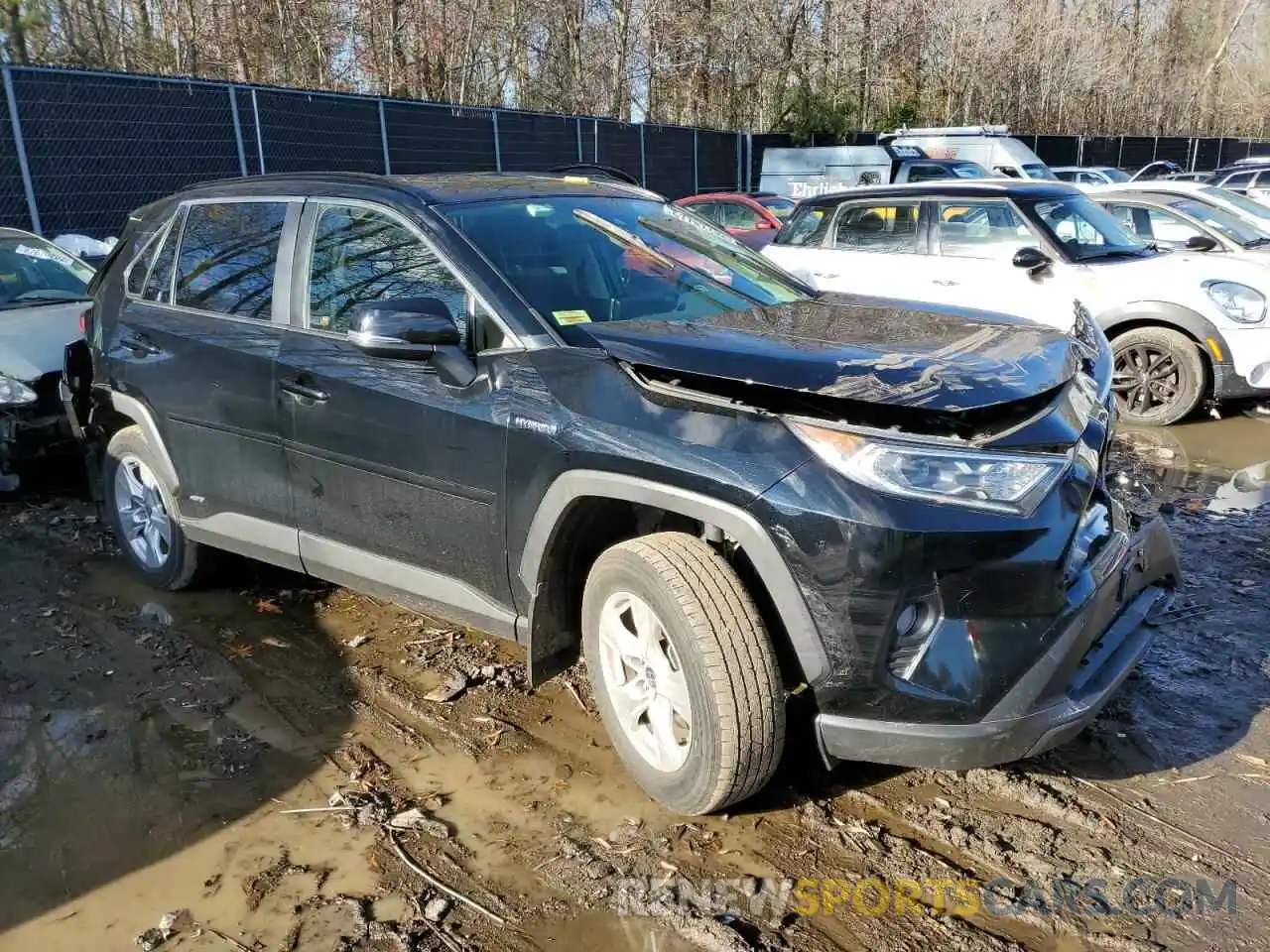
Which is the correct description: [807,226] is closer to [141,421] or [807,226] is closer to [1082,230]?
[1082,230]

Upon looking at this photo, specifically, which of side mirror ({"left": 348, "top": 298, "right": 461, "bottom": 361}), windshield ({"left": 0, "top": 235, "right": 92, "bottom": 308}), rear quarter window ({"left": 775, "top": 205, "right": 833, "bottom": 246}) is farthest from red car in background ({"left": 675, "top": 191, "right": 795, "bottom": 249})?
side mirror ({"left": 348, "top": 298, "right": 461, "bottom": 361})

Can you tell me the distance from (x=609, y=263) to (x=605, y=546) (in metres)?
1.05

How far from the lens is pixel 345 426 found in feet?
11.4

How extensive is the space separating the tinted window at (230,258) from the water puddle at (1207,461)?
4762 mm

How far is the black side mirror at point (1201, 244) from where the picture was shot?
23.8ft

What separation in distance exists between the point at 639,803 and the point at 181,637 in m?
2.34

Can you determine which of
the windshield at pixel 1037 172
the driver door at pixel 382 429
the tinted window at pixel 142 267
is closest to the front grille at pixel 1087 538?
the driver door at pixel 382 429

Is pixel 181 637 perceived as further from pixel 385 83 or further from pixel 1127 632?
pixel 385 83

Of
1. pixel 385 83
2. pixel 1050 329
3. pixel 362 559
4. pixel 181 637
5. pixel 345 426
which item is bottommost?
pixel 181 637

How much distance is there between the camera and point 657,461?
2.67 m

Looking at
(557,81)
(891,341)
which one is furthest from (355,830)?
(557,81)

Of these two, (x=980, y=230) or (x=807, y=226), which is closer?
(x=980, y=230)

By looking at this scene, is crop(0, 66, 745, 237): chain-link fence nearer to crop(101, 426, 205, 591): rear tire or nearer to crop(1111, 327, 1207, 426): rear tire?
crop(101, 426, 205, 591): rear tire

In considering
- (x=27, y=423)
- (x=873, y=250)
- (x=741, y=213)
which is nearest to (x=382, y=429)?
(x=27, y=423)
